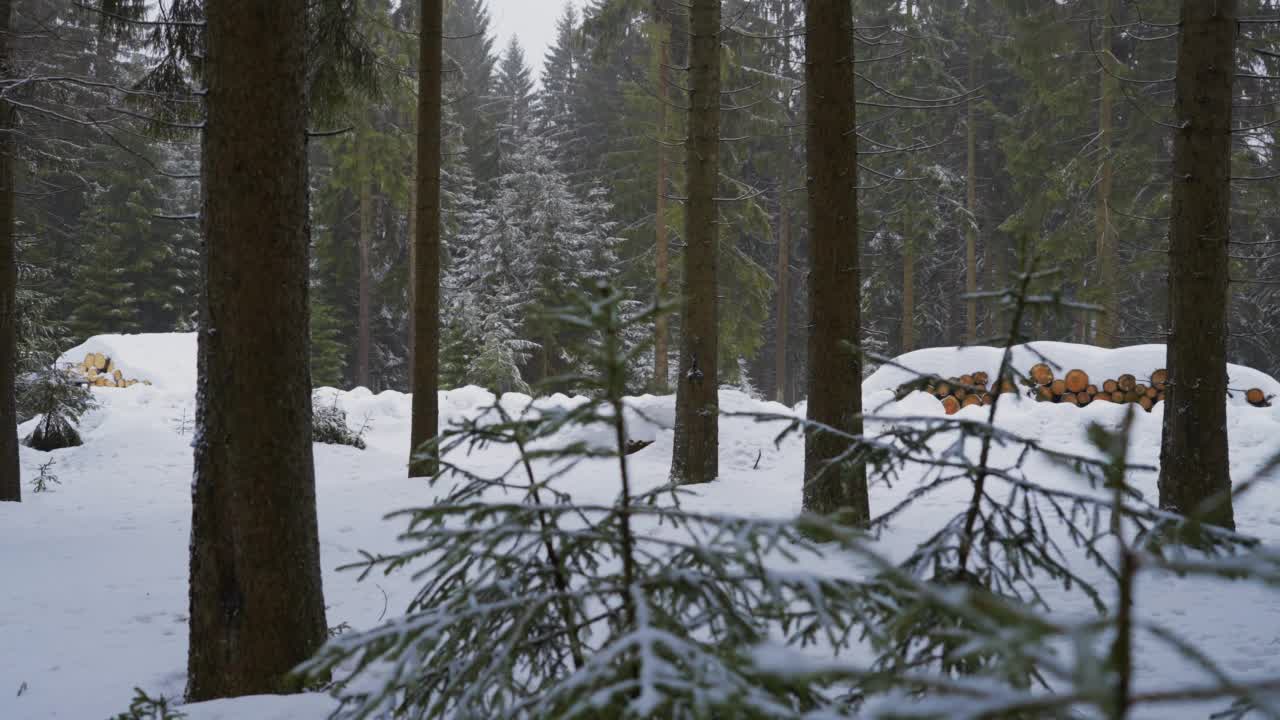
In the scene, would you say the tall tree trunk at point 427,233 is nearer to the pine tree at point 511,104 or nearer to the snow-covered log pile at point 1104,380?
the snow-covered log pile at point 1104,380

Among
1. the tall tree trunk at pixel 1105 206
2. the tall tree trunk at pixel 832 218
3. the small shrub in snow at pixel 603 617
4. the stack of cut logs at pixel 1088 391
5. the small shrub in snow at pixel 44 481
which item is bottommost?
the small shrub in snow at pixel 44 481

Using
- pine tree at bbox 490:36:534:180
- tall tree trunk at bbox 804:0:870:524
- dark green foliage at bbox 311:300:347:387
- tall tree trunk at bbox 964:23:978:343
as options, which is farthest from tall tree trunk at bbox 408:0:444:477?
pine tree at bbox 490:36:534:180

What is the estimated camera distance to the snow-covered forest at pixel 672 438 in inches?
52.2

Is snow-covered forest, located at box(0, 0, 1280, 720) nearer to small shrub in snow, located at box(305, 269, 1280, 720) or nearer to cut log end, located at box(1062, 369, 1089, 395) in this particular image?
small shrub in snow, located at box(305, 269, 1280, 720)

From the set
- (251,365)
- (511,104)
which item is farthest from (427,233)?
(511,104)

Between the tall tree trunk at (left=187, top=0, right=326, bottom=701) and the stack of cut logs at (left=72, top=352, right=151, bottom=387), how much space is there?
16376mm

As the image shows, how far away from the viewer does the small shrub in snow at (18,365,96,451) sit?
959cm

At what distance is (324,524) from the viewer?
7.09 meters

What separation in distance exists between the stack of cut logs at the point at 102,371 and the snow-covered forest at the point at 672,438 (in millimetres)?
184

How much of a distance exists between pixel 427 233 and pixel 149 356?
13.1 m

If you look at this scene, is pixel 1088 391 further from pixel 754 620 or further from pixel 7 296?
pixel 7 296

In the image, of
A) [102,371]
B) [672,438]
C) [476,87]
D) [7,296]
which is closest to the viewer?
[7,296]

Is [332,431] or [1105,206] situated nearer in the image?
[332,431]

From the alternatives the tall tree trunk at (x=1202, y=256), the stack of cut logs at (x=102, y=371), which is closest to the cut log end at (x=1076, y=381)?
the tall tree trunk at (x=1202, y=256)
